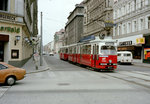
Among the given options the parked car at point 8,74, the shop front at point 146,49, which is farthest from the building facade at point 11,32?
the shop front at point 146,49

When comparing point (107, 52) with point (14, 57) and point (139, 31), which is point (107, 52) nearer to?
point (14, 57)

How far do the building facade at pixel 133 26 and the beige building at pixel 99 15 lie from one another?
2.47 meters

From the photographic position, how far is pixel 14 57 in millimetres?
20219

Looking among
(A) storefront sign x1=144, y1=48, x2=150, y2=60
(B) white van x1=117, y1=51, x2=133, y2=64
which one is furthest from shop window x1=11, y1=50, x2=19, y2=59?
(A) storefront sign x1=144, y1=48, x2=150, y2=60

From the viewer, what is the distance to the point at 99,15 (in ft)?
175

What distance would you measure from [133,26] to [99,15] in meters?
18.8

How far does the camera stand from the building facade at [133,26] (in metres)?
31.7

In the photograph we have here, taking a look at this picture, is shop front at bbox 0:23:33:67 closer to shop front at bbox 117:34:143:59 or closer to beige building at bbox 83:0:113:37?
beige building at bbox 83:0:113:37

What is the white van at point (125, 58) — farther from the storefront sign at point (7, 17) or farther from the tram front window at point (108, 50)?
the storefront sign at point (7, 17)

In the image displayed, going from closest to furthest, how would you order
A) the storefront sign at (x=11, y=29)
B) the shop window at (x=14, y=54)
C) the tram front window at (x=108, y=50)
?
the tram front window at (x=108, y=50) < the storefront sign at (x=11, y=29) < the shop window at (x=14, y=54)

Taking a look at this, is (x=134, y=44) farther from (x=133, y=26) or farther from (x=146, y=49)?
(x=133, y=26)

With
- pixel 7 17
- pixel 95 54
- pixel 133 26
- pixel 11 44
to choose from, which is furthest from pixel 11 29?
pixel 133 26

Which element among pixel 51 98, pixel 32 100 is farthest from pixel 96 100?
pixel 32 100

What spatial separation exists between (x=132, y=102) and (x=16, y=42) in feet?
53.7
